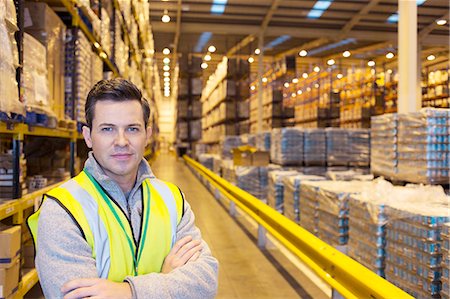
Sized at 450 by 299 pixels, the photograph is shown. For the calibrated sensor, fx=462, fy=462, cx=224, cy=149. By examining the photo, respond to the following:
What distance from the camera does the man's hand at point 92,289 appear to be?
→ 152 cm

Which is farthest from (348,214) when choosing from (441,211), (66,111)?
(66,111)

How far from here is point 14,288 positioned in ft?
9.36

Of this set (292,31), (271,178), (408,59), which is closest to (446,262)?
(408,59)

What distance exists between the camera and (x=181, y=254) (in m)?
1.77

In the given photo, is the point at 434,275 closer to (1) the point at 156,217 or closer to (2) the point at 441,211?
(2) the point at 441,211

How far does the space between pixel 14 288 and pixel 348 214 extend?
360cm

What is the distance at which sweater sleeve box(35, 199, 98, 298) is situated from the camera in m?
1.58

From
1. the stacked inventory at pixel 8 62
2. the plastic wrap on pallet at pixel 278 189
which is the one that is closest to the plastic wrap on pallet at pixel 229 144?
the plastic wrap on pallet at pixel 278 189

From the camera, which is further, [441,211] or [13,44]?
[441,211]

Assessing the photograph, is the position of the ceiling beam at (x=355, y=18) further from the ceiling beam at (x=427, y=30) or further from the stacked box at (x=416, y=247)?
the stacked box at (x=416, y=247)

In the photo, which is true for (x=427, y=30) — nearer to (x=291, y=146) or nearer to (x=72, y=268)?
(x=291, y=146)

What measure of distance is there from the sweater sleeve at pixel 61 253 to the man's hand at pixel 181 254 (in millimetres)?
282

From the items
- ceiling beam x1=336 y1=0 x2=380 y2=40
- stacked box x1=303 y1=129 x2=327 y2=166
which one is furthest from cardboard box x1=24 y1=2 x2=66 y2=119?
ceiling beam x1=336 y1=0 x2=380 y2=40

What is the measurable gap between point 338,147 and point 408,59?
8.83 feet
